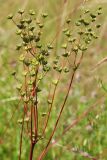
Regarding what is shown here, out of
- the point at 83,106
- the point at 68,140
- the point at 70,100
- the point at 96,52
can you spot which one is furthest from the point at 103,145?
the point at 96,52

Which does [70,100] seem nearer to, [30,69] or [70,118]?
[70,118]

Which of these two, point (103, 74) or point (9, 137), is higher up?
point (103, 74)

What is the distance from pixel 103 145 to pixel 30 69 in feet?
Answer: 4.77

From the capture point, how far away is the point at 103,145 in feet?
10.1

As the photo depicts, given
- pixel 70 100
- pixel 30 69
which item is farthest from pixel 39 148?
pixel 30 69

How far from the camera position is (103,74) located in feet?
16.9

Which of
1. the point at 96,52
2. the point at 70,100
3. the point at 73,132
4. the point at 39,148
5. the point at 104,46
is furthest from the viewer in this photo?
the point at 104,46

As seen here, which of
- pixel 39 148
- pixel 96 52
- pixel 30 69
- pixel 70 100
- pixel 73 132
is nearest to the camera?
pixel 30 69

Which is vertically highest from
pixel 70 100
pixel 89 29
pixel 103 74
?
pixel 103 74

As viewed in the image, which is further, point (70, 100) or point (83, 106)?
point (70, 100)

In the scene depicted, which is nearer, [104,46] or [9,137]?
[9,137]

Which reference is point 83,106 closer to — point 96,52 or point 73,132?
point 73,132

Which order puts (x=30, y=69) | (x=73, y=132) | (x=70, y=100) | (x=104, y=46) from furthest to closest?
(x=104, y=46)
(x=70, y=100)
(x=73, y=132)
(x=30, y=69)

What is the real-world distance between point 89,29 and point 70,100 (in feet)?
7.48
